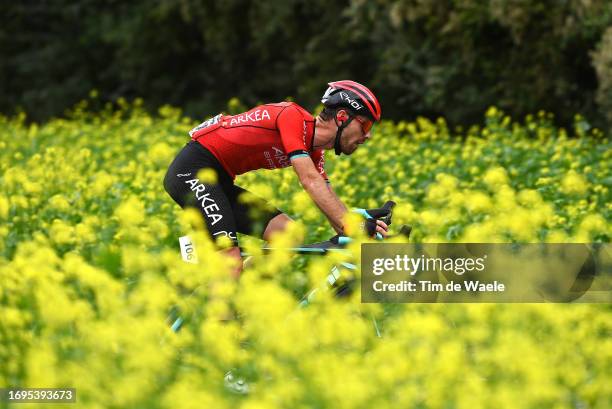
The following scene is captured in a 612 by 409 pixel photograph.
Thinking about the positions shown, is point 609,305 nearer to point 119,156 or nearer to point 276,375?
point 276,375

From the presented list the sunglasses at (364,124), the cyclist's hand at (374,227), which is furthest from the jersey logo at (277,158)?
the cyclist's hand at (374,227)

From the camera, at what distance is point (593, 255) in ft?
23.2

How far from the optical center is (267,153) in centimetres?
636

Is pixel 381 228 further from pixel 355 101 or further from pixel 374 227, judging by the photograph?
pixel 355 101

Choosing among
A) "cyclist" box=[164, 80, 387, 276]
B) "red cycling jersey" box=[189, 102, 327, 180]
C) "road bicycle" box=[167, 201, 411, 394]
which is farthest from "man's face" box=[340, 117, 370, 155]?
"road bicycle" box=[167, 201, 411, 394]

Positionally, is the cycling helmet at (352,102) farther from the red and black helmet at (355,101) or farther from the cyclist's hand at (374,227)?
the cyclist's hand at (374,227)

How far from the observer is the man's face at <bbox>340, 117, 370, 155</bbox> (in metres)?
6.02

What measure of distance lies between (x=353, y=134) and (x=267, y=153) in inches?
22.2

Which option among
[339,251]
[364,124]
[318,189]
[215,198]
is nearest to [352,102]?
[364,124]

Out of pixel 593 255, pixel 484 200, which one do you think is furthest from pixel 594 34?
pixel 484 200

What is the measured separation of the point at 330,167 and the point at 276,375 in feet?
29.0

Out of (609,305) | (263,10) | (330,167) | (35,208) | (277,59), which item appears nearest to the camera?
(609,305)

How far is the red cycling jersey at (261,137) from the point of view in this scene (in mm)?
6027

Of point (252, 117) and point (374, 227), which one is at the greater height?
point (252, 117)
